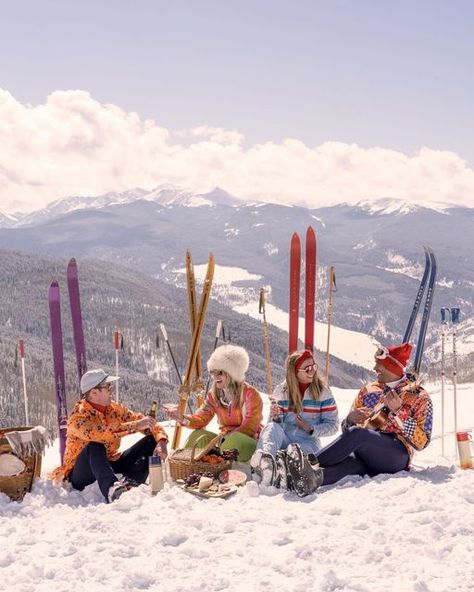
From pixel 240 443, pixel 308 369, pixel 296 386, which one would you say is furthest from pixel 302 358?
pixel 240 443

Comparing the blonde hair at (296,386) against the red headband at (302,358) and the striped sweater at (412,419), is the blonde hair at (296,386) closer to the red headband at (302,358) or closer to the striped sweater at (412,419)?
the red headband at (302,358)

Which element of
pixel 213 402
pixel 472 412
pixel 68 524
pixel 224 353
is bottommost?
pixel 472 412

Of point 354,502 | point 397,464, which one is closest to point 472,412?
point 397,464

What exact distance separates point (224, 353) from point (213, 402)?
66cm

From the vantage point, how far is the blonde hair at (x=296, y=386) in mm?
6785

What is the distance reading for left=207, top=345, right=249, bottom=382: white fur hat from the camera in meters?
7.23

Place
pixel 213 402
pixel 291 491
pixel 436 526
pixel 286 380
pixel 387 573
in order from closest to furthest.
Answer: pixel 387 573
pixel 436 526
pixel 291 491
pixel 286 380
pixel 213 402

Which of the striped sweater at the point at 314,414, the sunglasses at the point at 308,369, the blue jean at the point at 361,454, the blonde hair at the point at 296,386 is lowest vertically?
the blue jean at the point at 361,454

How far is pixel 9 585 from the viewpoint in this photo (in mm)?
4258

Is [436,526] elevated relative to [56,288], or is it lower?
lower

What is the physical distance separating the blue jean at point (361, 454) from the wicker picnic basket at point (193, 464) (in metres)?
1.12

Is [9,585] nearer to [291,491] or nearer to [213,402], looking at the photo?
[291,491]

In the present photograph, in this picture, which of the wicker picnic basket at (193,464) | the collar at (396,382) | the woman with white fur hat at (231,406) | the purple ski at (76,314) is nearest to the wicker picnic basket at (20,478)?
the wicker picnic basket at (193,464)

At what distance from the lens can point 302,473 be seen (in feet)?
19.1
